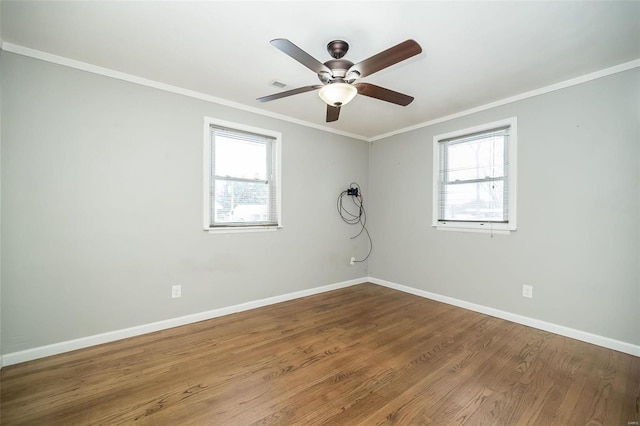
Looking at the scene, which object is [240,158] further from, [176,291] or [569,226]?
[569,226]

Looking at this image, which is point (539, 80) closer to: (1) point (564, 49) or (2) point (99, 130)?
(1) point (564, 49)

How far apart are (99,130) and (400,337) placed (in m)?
3.47

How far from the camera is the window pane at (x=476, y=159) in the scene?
328 centimetres

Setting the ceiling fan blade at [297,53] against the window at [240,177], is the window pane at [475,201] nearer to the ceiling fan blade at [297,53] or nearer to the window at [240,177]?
the window at [240,177]

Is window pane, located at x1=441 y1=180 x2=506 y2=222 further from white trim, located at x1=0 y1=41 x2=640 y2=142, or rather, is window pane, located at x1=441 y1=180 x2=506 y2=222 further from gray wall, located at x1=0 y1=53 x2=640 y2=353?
white trim, located at x1=0 y1=41 x2=640 y2=142

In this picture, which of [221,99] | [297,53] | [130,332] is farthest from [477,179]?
[130,332]

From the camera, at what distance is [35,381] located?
1.96 metres

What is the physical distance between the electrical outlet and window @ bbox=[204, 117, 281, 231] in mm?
691

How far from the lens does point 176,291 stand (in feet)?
9.61

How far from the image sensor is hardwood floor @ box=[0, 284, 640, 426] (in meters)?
1.65

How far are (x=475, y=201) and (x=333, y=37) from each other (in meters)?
2.64

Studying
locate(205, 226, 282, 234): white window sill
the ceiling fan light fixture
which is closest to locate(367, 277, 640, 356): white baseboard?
locate(205, 226, 282, 234): white window sill

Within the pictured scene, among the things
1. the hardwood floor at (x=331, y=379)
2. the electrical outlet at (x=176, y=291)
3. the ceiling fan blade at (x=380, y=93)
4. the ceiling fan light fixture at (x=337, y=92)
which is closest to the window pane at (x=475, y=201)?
the hardwood floor at (x=331, y=379)

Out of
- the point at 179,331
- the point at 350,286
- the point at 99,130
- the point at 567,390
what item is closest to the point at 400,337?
the point at 567,390
